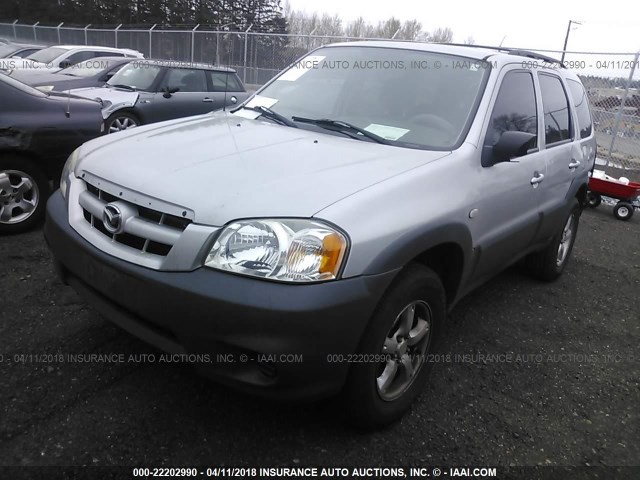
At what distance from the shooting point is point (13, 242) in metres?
4.32

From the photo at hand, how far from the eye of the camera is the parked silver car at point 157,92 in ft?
27.6

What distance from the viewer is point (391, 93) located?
10.4 ft

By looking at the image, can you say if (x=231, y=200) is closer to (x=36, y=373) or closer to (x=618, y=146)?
(x=36, y=373)

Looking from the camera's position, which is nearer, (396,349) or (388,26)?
(396,349)

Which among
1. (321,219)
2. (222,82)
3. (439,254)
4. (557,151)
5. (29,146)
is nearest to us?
(321,219)

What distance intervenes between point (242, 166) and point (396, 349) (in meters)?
1.11

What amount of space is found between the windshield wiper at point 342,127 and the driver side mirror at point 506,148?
0.55 meters

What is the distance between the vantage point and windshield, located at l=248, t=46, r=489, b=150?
115 inches

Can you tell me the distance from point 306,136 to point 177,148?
0.72 meters

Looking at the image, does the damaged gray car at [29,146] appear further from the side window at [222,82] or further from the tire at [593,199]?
the tire at [593,199]

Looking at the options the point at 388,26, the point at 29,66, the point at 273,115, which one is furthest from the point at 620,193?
the point at 388,26

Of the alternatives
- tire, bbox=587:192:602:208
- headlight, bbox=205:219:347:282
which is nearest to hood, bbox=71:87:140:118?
headlight, bbox=205:219:347:282

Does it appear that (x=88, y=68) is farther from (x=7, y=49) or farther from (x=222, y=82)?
(x=7, y=49)

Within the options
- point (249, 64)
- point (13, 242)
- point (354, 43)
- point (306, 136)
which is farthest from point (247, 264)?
point (249, 64)
